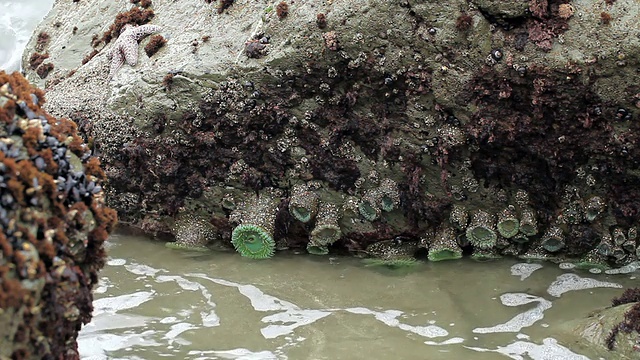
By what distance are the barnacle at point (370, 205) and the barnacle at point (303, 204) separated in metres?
0.57

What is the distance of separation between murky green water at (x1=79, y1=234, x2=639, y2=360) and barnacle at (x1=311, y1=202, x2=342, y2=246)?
241mm

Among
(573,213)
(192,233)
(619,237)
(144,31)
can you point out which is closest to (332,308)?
(192,233)

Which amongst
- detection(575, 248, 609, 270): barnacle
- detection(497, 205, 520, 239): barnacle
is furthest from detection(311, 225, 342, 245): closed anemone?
detection(575, 248, 609, 270): barnacle

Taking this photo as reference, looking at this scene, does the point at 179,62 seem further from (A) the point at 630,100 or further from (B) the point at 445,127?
(A) the point at 630,100

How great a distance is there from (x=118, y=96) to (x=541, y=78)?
17.4 ft

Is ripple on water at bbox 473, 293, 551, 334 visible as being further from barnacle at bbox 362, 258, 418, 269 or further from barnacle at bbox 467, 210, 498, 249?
barnacle at bbox 362, 258, 418, 269

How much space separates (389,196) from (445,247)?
2.86 ft

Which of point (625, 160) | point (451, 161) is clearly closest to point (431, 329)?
point (451, 161)

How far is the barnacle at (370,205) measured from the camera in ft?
27.5

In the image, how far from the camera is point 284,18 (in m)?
8.48

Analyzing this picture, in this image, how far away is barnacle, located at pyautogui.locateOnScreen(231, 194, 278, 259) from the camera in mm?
8523

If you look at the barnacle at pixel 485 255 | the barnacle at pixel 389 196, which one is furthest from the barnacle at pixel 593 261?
the barnacle at pixel 389 196

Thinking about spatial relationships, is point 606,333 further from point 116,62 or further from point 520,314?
point 116,62

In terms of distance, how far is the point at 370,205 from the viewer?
839 centimetres
